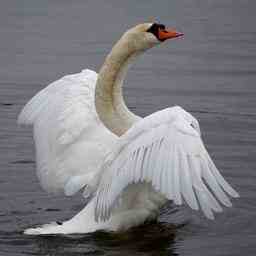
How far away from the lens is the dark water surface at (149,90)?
8.71 metres


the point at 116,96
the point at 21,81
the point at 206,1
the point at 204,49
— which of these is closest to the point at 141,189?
the point at 116,96

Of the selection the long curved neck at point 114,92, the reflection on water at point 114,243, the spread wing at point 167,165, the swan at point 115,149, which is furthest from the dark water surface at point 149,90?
the long curved neck at point 114,92

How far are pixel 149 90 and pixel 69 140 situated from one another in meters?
5.85

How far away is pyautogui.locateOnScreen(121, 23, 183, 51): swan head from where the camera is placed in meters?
8.90

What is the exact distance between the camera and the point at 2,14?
73.0 feet

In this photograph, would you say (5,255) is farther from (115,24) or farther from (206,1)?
(206,1)

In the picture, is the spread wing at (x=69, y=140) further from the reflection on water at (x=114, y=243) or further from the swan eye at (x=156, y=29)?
the swan eye at (x=156, y=29)

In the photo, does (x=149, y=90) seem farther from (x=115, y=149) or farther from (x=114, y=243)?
(x=115, y=149)

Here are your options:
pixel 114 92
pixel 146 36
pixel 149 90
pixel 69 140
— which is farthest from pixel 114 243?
pixel 149 90

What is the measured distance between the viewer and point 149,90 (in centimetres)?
1471

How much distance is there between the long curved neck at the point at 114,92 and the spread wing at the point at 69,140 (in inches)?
7.6

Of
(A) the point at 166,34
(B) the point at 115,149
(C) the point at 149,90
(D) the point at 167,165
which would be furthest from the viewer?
(C) the point at 149,90

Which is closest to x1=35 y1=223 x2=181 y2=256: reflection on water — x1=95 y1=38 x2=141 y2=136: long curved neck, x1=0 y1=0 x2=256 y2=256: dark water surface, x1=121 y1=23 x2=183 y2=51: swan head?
x1=0 y1=0 x2=256 y2=256: dark water surface

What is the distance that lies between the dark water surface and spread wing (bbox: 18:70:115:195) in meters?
0.49
